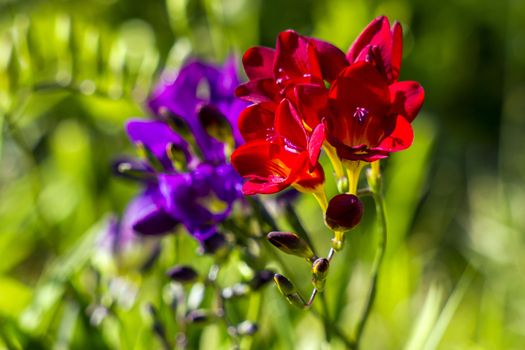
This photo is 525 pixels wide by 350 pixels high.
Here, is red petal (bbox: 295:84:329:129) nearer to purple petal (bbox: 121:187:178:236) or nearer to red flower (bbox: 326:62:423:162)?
red flower (bbox: 326:62:423:162)

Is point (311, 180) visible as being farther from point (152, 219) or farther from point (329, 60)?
point (152, 219)

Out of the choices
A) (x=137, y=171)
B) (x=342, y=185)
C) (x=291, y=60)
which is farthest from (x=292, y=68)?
(x=137, y=171)

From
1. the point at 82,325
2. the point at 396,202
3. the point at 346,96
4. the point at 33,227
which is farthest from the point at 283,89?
the point at 33,227

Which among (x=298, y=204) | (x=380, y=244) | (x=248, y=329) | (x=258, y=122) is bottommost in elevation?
(x=298, y=204)

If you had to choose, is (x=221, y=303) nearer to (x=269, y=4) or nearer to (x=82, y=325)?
(x=82, y=325)

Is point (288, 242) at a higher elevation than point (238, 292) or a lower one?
higher

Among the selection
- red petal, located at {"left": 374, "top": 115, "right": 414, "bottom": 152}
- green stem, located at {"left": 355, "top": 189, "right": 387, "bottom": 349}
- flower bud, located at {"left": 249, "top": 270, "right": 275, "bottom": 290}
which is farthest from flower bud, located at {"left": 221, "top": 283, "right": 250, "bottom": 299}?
red petal, located at {"left": 374, "top": 115, "right": 414, "bottom": 152}
